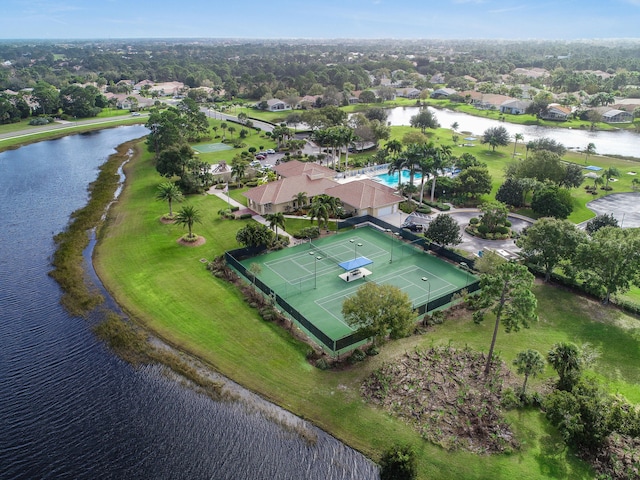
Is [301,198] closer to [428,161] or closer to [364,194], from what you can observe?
[364,194]

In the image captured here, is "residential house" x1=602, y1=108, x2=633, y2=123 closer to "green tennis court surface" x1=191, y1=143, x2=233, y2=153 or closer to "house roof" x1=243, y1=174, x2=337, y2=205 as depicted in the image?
"house roof" x1=243, y1=174, x2=337, y2=205

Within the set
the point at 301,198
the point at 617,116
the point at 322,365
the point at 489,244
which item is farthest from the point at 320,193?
the point at 617,116

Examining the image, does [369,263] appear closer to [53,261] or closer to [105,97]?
[53,261]

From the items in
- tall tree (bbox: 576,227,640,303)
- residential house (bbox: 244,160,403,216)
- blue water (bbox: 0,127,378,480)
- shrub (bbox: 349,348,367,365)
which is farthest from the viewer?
residential house (bbox: 244,160,403,216)

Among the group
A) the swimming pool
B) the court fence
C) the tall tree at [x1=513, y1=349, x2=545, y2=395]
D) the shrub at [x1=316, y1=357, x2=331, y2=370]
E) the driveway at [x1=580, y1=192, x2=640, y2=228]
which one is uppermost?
the tall tree at [x1=513, y1=349, x2=545, y2=395]

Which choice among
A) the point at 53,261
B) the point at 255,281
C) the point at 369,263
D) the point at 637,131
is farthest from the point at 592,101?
the point at 53,261

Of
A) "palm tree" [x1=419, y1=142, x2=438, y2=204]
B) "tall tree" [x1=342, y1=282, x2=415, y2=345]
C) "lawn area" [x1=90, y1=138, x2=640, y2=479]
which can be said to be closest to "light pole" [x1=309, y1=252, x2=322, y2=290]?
"lawn area" [x1=90, y1=138, x2=640, y2=479]

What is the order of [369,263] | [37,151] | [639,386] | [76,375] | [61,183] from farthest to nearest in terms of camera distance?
[37,151] < [61,183] < [369,263] < [76,375] < [639,386]
